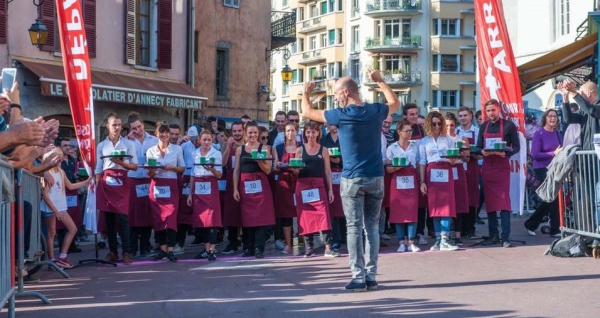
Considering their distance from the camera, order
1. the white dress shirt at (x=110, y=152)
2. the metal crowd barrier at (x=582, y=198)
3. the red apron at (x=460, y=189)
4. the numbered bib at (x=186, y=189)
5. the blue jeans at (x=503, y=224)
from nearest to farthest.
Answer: the metal crowd barrier at (x=582, y=198)
the white dress shirt at (x=110, y=152)
the blue jeans at (x=503, y=224)
the red apron at (x=460, y=189)
the numbered bib at (x=186, y=189)

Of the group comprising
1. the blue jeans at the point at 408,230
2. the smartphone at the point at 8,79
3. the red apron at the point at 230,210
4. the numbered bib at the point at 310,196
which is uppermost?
the smartphone at the point at 8,79

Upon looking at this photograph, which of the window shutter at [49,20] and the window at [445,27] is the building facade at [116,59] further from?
the window at [445,27]

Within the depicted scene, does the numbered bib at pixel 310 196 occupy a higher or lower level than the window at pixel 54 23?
lower

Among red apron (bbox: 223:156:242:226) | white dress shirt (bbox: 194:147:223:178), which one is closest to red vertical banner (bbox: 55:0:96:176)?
white dress shirt (bbox: 194:147:223:178)

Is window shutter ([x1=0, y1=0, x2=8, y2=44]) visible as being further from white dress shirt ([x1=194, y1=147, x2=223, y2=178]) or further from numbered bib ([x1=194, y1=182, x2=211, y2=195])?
numbered bib ([x1=194, y1=182, x2=211, y2=195])

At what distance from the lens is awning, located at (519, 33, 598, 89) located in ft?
69.1

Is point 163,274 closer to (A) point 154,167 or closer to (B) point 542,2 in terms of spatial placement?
(A) point 154,167

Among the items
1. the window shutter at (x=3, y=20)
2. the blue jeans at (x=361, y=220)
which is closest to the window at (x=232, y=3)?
the window shutter at (x=3, y=20)

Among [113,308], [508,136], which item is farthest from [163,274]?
[508,136]

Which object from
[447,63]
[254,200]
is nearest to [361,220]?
[254,200]

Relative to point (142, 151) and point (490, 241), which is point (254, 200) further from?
point (490, 241)

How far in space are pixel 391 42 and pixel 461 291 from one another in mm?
74544

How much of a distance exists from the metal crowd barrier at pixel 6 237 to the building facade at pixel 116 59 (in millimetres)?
15778

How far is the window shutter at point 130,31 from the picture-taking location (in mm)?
28266
